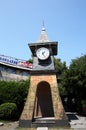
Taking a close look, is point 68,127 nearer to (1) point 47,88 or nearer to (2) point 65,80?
(1) point 47,88

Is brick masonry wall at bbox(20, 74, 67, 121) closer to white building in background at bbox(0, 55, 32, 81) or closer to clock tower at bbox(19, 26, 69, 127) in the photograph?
clock tower at bbox(19, 26, 69, 127)

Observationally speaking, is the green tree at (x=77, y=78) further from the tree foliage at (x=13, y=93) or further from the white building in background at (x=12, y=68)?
the white building in background at (x=12, y=68)

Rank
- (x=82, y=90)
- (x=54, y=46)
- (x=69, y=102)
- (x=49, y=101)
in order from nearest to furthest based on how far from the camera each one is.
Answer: (x=54, y=46), (x=49, y=101), (x=82, y=90), (x=69, y=102)

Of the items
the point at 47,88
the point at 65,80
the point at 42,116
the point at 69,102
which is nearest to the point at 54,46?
the point at 47,88

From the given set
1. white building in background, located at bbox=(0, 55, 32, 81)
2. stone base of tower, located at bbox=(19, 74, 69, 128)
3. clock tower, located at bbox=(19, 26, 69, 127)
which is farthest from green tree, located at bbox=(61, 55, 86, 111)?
white building in background, located at bbox=(0, 55, 32, 81)

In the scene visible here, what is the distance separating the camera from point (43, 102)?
2091 cm

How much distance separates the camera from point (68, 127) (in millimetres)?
16250

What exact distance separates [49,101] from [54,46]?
527 centimetres

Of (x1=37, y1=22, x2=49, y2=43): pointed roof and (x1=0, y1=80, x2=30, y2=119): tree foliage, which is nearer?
(x1=37, y1=22, x2=49, y2=43): pointed roof

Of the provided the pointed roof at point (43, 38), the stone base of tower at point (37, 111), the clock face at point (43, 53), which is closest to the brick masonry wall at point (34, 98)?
the stone base of tower at point (37, 111)

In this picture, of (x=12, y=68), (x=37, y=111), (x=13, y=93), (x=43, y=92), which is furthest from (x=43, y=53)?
(x=12, y=68)

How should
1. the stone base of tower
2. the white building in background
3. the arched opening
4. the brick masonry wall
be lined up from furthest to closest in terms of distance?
the white building in background
the arched opening
the brick masonry wall
the stone base of tower

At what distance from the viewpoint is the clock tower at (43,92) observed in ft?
55.7

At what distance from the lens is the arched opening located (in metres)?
20.4
